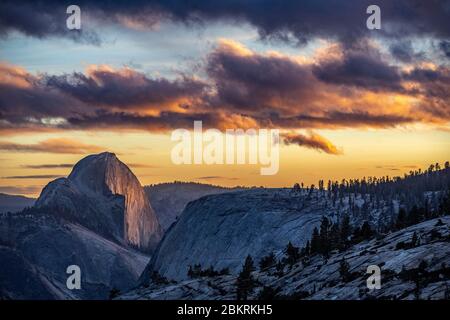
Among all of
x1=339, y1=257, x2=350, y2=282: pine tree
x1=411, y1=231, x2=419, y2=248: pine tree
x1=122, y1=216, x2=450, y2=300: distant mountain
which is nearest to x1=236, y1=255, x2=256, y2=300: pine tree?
x1=122, y1=216, x2=450, y2=300: distant mountain

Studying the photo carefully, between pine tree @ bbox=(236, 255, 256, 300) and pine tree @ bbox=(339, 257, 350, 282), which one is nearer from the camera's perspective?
pine tree @ bbox=(339, 257, 350, 282)

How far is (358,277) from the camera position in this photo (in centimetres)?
13900

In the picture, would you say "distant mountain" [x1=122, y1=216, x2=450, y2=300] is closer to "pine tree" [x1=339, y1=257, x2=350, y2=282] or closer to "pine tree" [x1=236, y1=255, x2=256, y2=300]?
"pine tree" [x1=339, y1=257, x2=350, y2=282]

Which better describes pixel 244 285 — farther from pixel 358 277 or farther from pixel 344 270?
pixel 358 277

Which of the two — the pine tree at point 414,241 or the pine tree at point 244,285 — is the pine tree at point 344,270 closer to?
the pine tree at point 414,241

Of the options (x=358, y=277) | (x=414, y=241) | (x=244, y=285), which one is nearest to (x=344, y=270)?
(x=358, y=277)

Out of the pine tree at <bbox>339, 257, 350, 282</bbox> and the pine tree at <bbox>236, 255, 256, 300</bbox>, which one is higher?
the pine tree at <bbox>339, 257, 350, 282</bbox>

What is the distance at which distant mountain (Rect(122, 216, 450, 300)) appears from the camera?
122625mm

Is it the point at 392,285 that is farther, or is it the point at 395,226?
the point at 395,226

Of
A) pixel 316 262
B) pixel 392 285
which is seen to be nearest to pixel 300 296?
pixel 392 285
